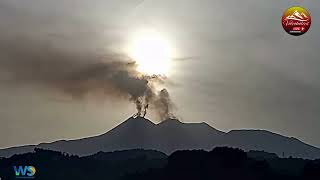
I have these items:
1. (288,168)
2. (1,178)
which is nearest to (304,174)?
(288,168)

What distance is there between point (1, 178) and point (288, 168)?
286ft

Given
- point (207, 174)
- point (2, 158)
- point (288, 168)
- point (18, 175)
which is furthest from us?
point (288, 168)

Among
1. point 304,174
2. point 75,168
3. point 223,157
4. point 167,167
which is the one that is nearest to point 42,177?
point 75,168

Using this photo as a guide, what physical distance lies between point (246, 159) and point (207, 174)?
14.5 meters

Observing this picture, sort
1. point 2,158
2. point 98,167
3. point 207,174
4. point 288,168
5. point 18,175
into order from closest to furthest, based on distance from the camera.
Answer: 1. point 18,175
2. point 2,158
3. point 207,174
4. point 288,168
5. point 98,167

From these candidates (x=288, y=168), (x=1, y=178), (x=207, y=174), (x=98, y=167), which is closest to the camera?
(x=1, y=178)

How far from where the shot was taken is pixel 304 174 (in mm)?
149250

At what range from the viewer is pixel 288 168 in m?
166

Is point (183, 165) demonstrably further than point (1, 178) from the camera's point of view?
Yes

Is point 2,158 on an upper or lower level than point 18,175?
upper

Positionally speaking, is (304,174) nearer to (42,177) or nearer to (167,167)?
(167,167)

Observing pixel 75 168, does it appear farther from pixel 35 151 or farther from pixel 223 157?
pixel 223 157

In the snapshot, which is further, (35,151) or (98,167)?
(98,167)

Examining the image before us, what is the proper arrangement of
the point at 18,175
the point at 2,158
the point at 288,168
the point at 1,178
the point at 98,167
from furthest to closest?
the point at 98,167 < the point at 288,168 < the point at 2,158 < the point at 1,178 < the point at 18,175
